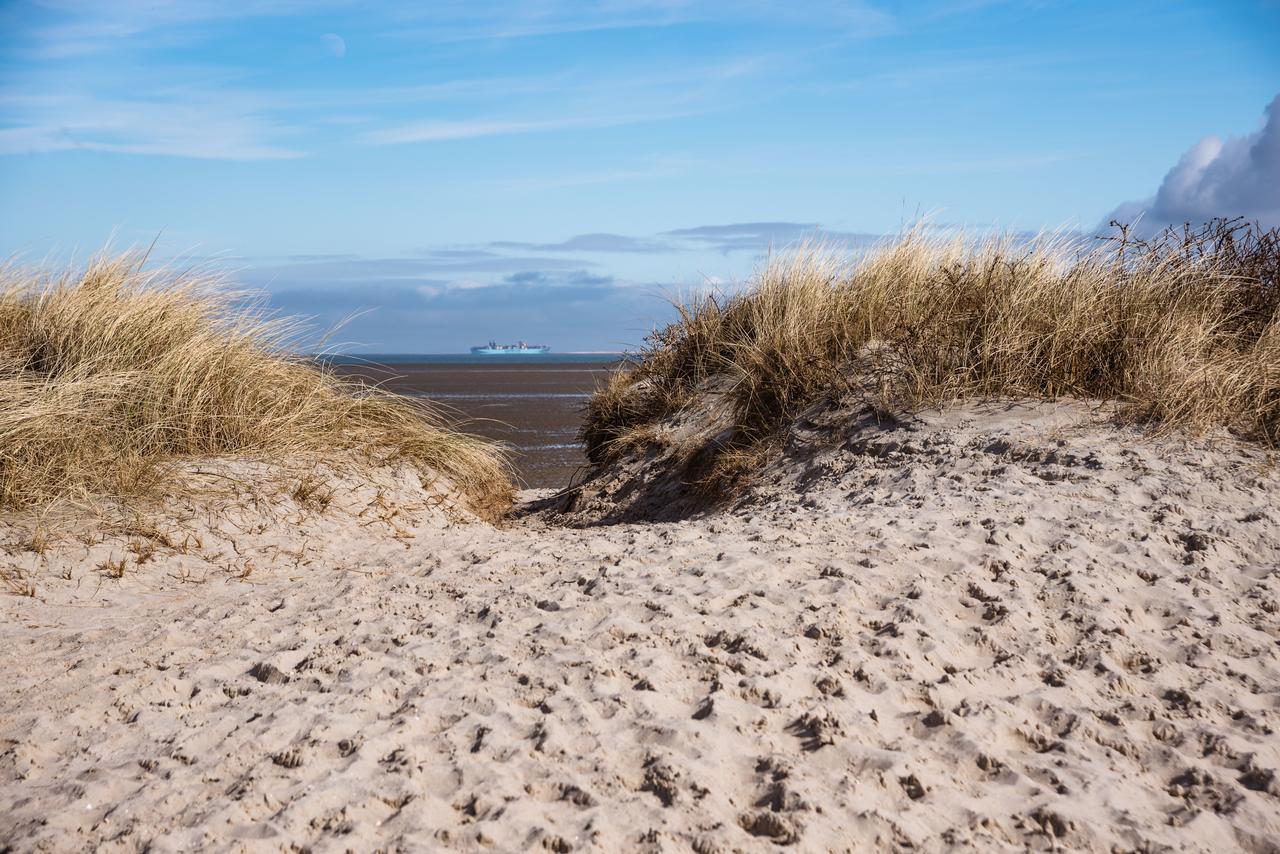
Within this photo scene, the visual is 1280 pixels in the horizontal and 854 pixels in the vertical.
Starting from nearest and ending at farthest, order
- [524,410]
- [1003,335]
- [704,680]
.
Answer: [704,680]
[1003,335]
[524,410]

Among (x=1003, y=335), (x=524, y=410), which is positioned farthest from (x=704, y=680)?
(x=524, y=410)

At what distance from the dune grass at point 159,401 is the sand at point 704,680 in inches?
35.4

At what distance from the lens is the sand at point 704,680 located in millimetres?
2584

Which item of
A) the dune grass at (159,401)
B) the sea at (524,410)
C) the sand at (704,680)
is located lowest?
the sea at (524,410)

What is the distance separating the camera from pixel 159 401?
20.3ft

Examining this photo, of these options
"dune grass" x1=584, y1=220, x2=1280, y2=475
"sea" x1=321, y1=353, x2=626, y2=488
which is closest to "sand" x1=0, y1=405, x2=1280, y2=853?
"dune grass" x1=584, y1=220, x2=1280, y2=475

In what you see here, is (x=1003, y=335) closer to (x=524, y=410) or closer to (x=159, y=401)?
(x=159, y=401)

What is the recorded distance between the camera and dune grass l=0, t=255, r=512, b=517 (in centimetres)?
559

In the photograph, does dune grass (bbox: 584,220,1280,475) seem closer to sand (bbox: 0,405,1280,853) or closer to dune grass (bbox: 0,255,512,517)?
sand (bbox: 0,405,1280,853)

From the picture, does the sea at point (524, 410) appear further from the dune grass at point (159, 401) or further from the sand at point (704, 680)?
the sand at point (704, 680)

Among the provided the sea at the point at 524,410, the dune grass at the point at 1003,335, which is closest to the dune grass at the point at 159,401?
the sea at the point at 524,410

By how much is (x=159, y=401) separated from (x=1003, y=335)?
17.3 feet

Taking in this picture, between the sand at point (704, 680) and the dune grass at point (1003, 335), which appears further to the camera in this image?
the dune grass at point (1003, 335)

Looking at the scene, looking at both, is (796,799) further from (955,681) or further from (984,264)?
(984,264)
